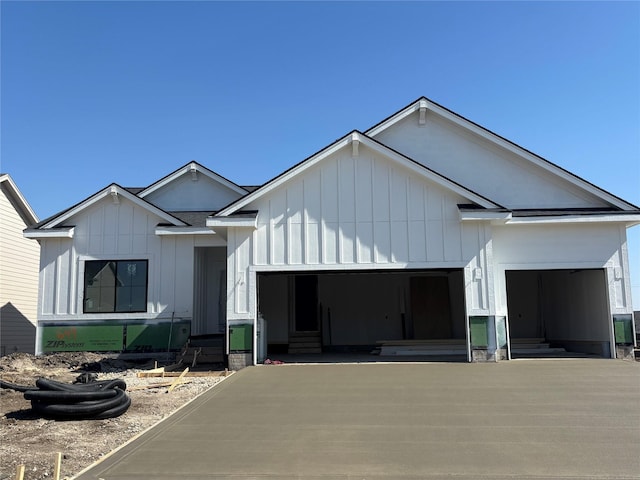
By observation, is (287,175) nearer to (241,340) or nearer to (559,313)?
(241,340)

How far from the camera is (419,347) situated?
17562 mm

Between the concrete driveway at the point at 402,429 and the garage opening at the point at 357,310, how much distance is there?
21.3 ft

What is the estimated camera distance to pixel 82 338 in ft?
55.4

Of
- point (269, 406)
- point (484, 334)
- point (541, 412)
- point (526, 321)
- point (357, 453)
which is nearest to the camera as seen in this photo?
point (357, 453)

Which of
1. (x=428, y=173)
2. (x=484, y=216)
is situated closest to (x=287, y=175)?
(x=428, y=173)

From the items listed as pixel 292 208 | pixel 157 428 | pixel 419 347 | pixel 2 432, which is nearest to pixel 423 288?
pixel 419 347

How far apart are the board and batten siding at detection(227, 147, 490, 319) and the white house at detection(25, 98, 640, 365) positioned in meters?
0.04

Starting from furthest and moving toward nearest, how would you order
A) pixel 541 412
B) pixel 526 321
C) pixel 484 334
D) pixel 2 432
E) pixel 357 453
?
1. pixel 526 321
2. pixel 484 334
3. pixel 541 412
4. pixel 2 432
5. pixel 357 453

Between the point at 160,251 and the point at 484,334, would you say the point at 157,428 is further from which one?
the point at 160,251

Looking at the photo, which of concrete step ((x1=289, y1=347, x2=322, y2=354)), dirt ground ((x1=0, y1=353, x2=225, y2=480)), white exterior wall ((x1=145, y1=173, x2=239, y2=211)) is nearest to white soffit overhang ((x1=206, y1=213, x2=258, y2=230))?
dirt ground ((x1=0, y1=353, x2=225, y2=480))

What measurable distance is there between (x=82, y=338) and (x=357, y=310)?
29.3 ft

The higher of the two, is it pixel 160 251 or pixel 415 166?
pixel 415 166

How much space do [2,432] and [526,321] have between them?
16178 millimetres

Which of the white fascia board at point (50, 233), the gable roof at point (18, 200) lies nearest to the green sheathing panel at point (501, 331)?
the white fascia board at point (50, 233)
